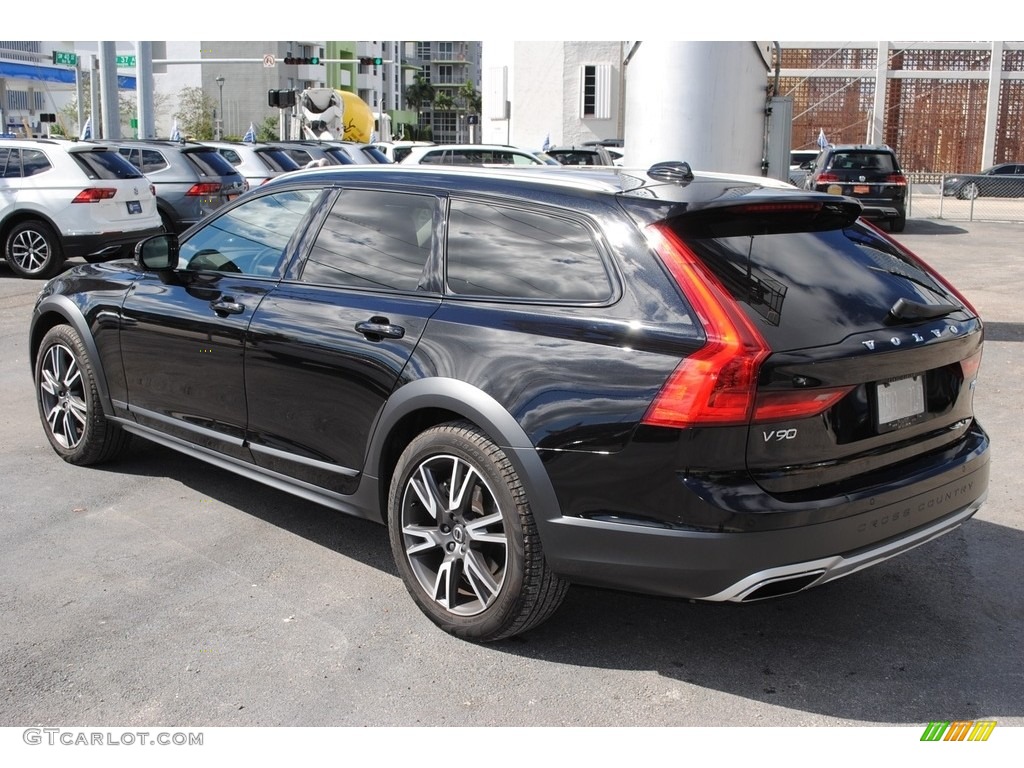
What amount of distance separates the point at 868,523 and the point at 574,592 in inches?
54.4

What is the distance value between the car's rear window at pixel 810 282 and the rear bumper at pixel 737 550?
55 cm

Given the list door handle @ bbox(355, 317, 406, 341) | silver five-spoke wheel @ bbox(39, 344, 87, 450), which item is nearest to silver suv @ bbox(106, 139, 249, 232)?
silver five-spoke wheel @ bbox(39, 344, 87, 450)

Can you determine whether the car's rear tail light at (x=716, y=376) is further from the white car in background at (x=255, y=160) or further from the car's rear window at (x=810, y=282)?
the white car in background at (x=255, y=160)

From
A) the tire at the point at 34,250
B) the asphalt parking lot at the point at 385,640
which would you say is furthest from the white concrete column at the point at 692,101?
the tire at the point at 34,250

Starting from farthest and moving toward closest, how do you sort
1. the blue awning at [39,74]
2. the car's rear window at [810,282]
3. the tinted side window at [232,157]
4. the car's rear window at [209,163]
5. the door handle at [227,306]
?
the blue awning at [39,74]
the tinted side window at [232,157]
the car's rear window at [209,163]
the door handle at [227,306]
the car's rear window at [810,282]

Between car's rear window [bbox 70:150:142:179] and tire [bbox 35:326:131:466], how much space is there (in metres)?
8.96

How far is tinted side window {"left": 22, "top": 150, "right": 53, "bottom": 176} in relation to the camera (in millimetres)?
14547

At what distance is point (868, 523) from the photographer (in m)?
3.65

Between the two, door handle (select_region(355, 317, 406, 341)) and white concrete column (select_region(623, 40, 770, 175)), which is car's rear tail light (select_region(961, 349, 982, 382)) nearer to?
door handle (select_region(355, 317, 406, 341))

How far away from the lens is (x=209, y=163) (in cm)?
1745

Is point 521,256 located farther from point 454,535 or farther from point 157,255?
point 157,255

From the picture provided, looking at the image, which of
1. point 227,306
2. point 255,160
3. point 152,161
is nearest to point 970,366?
point 227,306

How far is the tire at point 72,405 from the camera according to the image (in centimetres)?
596

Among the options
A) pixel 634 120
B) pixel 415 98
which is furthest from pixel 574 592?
pixel 415 98
